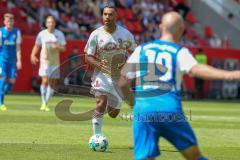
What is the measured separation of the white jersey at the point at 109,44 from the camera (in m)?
13.0

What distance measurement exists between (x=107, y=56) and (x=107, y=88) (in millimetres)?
558

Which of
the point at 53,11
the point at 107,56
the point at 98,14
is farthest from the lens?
the point at 98,14

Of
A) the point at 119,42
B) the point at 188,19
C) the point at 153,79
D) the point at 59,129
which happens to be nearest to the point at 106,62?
the point at 119,42

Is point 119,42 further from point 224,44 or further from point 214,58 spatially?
point 224,44

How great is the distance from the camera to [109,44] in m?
13.1

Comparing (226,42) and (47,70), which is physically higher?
(226,42)

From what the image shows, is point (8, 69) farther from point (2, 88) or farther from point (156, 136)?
point (156, 136)

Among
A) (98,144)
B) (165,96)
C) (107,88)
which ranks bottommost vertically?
(98,144)

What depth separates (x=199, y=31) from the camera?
41.0 m

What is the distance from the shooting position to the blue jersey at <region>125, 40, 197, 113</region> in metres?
7.96

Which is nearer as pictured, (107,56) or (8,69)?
(107,56)

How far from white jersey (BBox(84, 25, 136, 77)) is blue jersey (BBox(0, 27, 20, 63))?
338 inches

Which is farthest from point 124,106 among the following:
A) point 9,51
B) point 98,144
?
point 98,144

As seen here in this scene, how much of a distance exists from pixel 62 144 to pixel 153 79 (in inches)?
201
